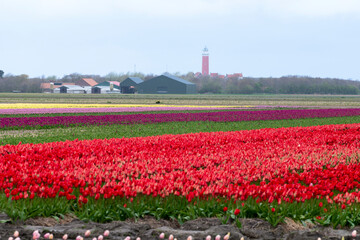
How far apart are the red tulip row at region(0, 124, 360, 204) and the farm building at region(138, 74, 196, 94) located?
373 ft

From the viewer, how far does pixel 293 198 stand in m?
8.96

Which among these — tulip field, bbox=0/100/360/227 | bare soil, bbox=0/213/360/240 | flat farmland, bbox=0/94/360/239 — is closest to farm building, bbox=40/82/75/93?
tulip field, bbox=0/100/360/227

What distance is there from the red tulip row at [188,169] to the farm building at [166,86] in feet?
373

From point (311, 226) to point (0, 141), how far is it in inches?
640

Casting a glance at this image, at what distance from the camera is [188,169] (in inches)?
448

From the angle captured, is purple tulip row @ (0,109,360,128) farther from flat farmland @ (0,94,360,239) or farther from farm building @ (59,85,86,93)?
farm building @ (59,85,86,93)

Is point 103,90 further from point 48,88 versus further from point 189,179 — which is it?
point 189,179

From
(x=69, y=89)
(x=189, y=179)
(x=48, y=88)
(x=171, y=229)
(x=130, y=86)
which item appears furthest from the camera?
(x=48, y=88)

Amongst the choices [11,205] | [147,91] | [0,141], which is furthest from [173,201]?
[147,91]

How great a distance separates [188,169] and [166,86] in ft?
401

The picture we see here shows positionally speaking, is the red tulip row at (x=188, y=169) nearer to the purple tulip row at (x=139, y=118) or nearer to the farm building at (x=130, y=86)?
the purple tulip row at (x=139, y=118)

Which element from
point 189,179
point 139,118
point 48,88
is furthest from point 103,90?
point 189,179

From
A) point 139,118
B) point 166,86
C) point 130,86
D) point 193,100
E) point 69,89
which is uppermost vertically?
point 166,86

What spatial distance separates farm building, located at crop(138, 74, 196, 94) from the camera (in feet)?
433
